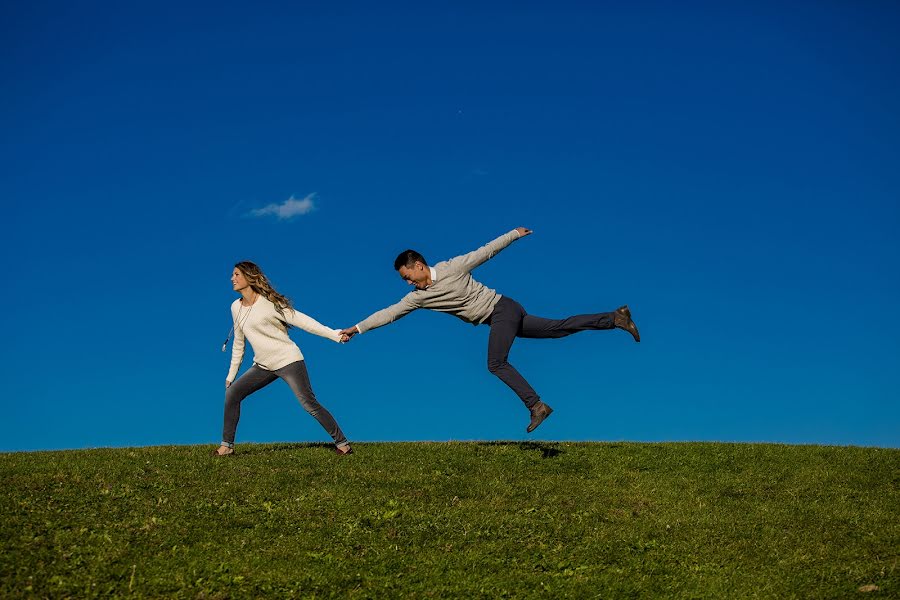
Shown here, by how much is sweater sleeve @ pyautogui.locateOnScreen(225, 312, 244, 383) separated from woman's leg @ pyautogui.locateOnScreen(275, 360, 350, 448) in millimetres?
1096

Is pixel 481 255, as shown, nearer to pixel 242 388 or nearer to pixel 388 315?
pixel 388 315

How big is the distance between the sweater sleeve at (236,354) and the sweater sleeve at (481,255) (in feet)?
16.7

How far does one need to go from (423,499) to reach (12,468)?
8.55 m

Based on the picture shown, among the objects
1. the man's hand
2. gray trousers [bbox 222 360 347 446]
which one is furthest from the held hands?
gray trousers [bbox 222 360 347 446]

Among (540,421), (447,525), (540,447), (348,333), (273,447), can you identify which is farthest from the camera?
(273,447)

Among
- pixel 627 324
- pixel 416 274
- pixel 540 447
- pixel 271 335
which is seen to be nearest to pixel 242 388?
pixel 271 335

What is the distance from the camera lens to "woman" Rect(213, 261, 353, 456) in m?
17.6

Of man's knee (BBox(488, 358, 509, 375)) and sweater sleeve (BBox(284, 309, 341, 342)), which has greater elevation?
sweater sleeve (BBox(284, 309, 341, 342))

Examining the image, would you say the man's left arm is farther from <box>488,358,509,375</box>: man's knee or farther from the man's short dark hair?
<box>488,358,509,375</box>: man's knee

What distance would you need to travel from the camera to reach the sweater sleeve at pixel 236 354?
18000mm

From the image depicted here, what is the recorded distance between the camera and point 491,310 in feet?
54.8

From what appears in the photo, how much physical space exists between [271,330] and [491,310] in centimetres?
474

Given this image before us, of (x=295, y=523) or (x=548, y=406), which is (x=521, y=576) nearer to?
(x=295, y=523)

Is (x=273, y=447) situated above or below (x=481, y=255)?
below
